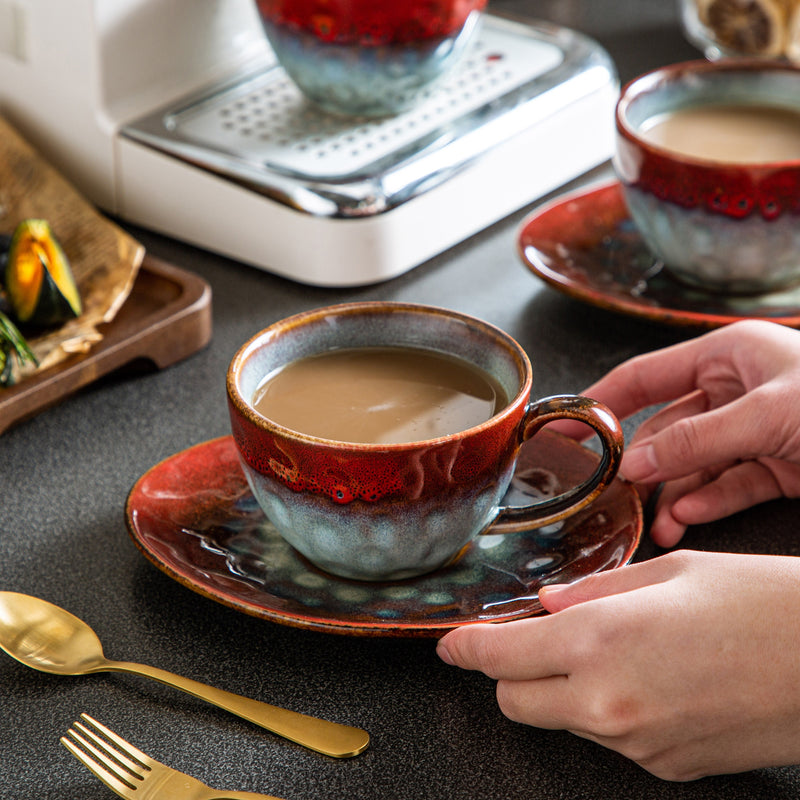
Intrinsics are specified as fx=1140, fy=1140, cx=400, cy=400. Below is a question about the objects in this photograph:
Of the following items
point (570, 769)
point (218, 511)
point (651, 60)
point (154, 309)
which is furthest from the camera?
point (651, 60)

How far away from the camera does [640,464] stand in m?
0.62

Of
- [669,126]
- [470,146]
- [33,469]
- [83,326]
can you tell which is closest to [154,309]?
[83,326]

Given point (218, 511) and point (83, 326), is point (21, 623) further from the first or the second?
point (83, 326)

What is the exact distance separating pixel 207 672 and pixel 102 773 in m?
0.08

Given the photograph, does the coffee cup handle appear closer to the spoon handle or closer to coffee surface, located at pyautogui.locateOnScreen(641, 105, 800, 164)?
the spoon handle

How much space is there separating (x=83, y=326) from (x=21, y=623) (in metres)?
0.28

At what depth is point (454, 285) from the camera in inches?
35.2

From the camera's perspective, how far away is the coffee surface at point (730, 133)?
2.70ft

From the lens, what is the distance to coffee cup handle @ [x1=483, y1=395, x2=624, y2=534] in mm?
542

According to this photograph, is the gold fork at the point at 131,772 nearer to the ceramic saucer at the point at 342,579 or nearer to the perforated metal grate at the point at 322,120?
the ceramic saucer at the point at 342,579

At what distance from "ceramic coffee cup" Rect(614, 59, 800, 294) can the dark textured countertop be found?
0.32ft

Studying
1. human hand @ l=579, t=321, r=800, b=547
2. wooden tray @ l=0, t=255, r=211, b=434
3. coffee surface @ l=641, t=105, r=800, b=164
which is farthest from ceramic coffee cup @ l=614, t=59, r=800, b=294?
wooden tray @ l=0, t=255, r=211, b=434

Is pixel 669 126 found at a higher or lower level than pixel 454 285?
higher

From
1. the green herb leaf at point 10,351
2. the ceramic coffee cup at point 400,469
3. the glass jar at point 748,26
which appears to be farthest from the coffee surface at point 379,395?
the glass jar at point 748,26
